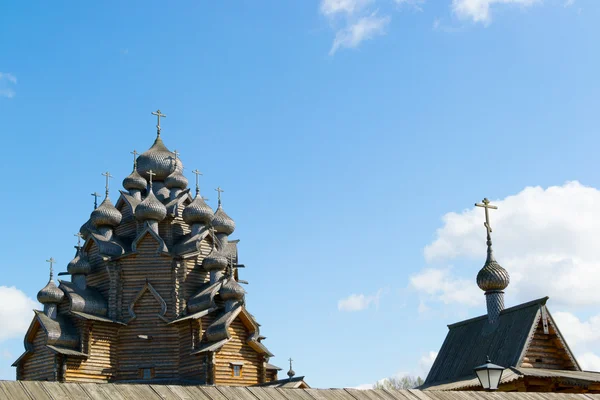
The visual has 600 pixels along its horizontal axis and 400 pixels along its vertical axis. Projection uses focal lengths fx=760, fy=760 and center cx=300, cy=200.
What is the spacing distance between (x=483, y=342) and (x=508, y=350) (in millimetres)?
1050

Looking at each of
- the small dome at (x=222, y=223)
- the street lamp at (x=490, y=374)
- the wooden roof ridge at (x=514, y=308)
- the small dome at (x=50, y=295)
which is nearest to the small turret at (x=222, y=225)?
the small dome at (x=222, y=223)

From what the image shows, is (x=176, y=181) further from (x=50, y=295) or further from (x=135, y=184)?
(x=50, y=295)

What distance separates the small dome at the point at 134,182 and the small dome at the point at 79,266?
3671 millimetres

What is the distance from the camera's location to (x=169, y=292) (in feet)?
92.7

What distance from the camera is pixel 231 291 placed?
1094 inches

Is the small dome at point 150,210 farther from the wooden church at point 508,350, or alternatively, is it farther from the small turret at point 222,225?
the wooden church at point 508,350

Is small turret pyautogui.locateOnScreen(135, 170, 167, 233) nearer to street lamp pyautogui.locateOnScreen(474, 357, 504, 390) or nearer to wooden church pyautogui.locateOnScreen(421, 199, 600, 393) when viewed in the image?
wooden church pyautogui.locateOnScreen(421, 199, 600, 393)

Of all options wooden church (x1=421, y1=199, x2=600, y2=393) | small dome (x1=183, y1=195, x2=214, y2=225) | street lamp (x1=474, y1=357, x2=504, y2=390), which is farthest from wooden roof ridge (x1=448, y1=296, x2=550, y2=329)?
small dome (x1=183, y1=195, x2=214, y2=225)

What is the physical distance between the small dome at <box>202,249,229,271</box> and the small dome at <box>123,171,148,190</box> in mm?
4642

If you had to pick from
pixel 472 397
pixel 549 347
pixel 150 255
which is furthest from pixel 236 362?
pixel 472 397

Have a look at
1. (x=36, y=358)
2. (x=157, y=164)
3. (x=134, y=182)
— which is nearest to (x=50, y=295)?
(x=36, y=358)

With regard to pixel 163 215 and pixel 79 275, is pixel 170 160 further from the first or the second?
pixel 79 275

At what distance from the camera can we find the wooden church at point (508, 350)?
53.8 ft

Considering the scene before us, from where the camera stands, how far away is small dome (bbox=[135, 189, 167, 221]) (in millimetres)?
29078
